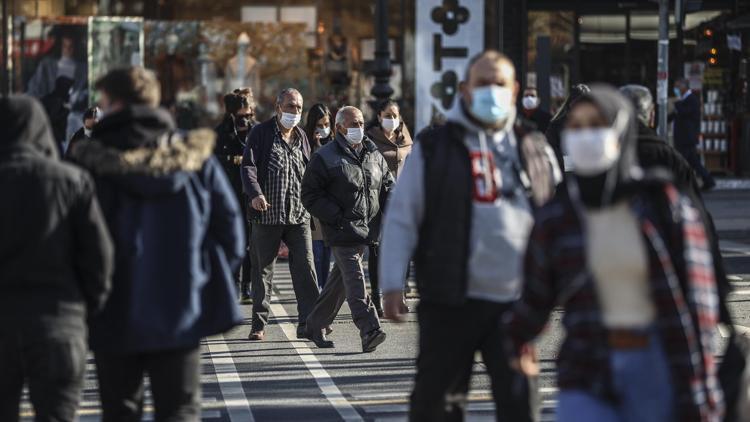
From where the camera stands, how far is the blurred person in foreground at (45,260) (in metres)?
5.49

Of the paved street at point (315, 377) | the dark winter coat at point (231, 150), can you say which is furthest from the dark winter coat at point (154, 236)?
the dark winter coat at point (231, 150)

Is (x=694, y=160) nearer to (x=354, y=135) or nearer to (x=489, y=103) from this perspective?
(x=354, y=135)

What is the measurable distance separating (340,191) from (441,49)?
14572 millimetres

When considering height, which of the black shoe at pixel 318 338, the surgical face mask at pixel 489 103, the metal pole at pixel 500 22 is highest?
the metal pole at pixel 500 22

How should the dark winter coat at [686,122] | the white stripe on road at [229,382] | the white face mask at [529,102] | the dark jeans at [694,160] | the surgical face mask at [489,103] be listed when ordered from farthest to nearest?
the dark winter coat at [686,122] → the dark jeans at [694,160] → the white face mask at [529,102] → the white stripe on road at [229,382] → the surgical face mask at [489,103]

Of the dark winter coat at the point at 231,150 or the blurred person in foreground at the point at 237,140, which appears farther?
the dark winter coat at the point at 231,150

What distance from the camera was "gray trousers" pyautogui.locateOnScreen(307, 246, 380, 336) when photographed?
1015 centimetres

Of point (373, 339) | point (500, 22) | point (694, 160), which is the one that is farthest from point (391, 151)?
point (500, 22)

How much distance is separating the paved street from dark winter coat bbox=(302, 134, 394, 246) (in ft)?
2.62

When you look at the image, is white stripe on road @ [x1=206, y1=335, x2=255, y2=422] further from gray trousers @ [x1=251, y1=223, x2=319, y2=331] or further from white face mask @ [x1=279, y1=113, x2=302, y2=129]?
white face mask @ [x1=279, y1=113, x2=302, y2=129]

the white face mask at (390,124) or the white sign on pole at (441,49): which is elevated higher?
the white sign on pole at (441,49)

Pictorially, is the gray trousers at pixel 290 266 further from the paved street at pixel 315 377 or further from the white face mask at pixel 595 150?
the white face mask at pixel 595 150

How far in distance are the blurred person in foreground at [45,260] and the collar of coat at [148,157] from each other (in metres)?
0.09

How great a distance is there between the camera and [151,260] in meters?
5.55
